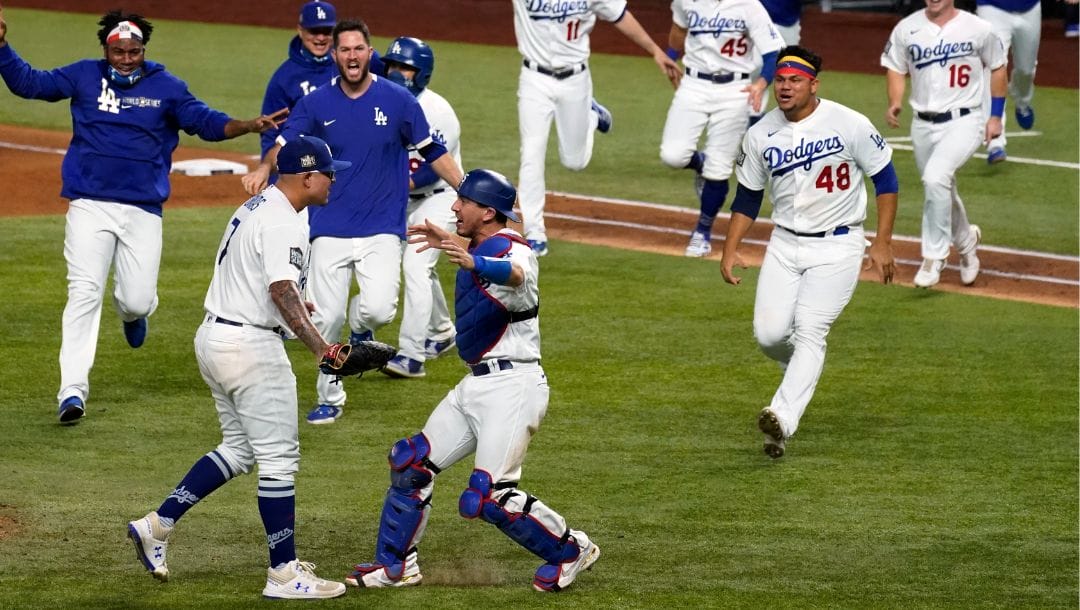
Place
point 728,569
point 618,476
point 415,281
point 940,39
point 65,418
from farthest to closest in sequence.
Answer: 1. point 940,39
2. point 415,281
3. point 65,418
4. point 618,476
5. point 728,569

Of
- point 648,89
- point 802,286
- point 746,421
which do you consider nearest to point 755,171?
point 802,286

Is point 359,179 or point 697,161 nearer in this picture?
point 359,179

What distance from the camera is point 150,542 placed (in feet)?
23.3

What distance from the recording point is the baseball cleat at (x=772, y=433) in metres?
9.05

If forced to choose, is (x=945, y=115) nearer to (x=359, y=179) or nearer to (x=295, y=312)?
(x=359, y=179)

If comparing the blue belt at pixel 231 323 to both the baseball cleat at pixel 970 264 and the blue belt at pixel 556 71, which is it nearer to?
the blue belt at pixel 556 71

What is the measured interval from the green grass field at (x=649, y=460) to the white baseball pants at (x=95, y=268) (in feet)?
1.36

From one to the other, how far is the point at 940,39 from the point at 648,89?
1120cm

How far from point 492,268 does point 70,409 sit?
3.81 m

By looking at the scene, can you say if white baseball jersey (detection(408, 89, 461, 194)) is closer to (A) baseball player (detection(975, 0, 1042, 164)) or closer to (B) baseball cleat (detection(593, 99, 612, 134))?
(B) baseball cleat (detection(593, 99, 612, 134))

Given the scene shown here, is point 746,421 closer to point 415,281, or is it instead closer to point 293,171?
point 415,281

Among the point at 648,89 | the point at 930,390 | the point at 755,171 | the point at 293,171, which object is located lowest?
the point at 648,89

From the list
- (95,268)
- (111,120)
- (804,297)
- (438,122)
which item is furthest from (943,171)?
(95,268)

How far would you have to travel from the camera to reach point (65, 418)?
9609mm
